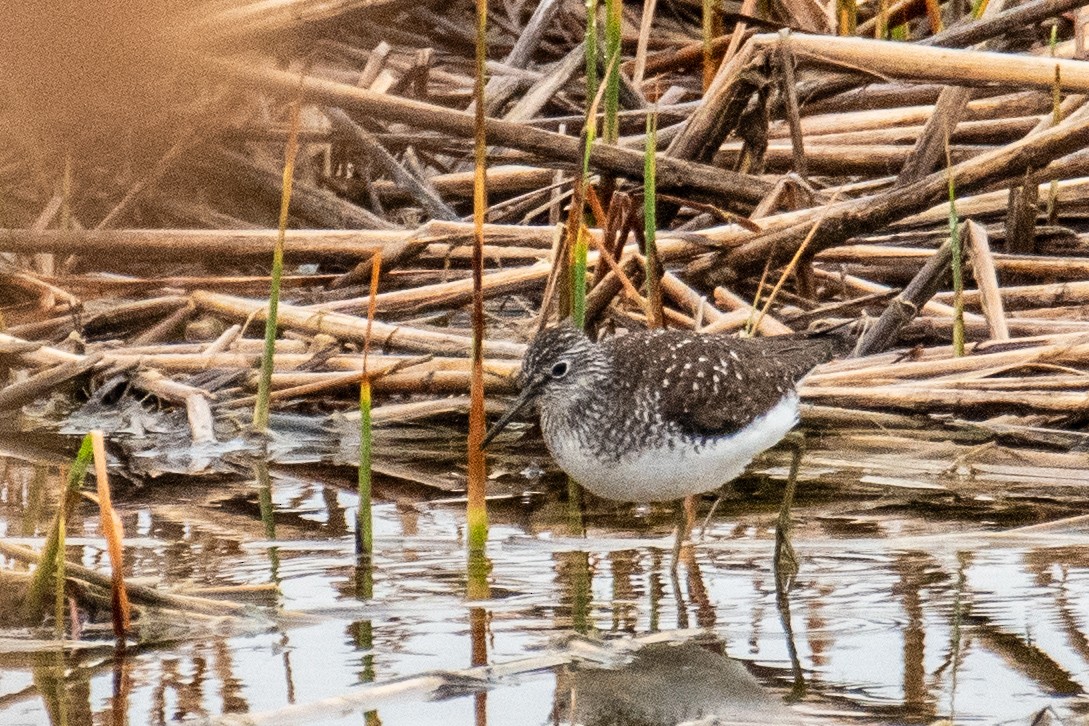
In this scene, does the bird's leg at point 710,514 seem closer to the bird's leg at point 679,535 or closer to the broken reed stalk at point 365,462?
the bird's leg at point 679,535

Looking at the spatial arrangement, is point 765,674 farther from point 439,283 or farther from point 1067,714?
point 439,283

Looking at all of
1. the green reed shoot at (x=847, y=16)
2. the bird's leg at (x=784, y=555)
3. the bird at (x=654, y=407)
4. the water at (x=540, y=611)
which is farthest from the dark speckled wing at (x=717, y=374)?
the green reed shoot at (x=847, y=16)

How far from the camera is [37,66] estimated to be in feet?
9.24

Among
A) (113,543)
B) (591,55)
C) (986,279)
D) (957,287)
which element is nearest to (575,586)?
(113,543)

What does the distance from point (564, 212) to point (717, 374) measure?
2.81 metres

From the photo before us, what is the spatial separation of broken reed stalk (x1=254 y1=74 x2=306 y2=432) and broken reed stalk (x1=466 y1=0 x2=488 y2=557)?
0.58 meters

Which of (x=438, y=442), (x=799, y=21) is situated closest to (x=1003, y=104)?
(x=799, y=21)

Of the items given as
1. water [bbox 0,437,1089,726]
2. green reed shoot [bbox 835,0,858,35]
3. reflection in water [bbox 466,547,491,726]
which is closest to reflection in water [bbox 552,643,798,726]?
water [bbox 0,437,1089,726]

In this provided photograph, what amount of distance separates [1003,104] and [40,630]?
586cm

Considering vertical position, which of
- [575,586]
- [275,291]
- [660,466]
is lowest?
[575,586]

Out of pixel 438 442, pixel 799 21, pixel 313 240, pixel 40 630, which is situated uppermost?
pixel 799 21

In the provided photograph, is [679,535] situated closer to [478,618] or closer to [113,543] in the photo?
[478,618]

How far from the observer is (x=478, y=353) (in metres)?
4.63

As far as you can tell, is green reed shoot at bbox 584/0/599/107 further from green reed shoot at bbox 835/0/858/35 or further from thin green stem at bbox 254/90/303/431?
green reed shoot at bbox 835/0/858/35
